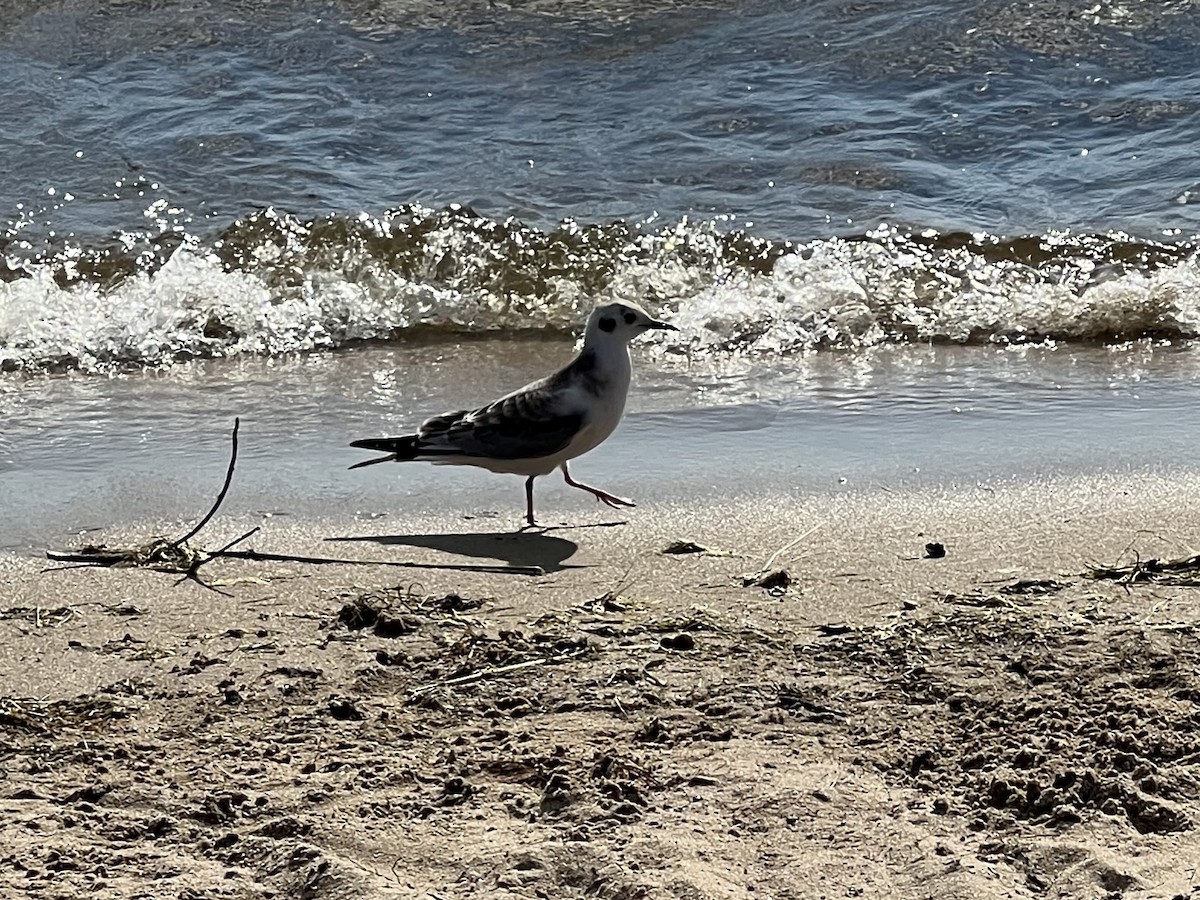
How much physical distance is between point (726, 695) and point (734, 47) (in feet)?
29.0

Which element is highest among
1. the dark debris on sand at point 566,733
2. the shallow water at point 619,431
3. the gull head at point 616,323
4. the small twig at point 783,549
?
the gull head at point 616,323

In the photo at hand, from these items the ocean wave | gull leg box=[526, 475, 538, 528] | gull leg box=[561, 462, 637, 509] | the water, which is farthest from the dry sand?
the ocean wave

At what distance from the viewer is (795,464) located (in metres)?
5.49

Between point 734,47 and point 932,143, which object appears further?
point 734,47

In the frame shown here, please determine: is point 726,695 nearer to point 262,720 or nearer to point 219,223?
point 262,720

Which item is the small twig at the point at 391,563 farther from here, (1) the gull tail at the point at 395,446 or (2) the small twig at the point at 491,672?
(2) the small twig at the point at 491,672

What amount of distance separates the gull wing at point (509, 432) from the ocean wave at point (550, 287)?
222cm

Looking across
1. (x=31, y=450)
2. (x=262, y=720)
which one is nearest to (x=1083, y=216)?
(x=31, y=450)

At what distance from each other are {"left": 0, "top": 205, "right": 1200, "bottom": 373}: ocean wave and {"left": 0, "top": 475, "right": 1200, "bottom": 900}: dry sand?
9.64 ft

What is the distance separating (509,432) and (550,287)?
333 cm

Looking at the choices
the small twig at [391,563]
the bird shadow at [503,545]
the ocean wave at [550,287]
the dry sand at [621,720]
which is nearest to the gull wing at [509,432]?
the bird shadow at [503,545]

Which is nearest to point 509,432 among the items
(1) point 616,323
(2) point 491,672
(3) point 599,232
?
(1) point 616,323

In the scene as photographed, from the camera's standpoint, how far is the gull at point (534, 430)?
203 inches

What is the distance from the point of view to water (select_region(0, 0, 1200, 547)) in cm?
604
